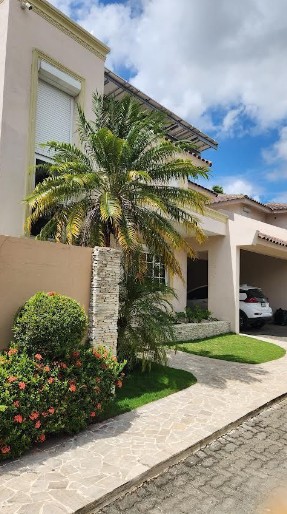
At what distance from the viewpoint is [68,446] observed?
489 cm

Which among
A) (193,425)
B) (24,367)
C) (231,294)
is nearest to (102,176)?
(24,367)

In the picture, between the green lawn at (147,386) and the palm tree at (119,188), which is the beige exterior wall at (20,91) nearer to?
the palm tree at (119,188)

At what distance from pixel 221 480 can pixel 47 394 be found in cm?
244

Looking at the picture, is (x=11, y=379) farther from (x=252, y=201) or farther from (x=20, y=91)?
(x=252, y=201)

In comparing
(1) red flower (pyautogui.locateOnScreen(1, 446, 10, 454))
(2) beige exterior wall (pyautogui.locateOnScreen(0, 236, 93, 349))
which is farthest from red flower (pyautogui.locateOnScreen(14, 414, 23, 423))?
(2) beige exterior wall (pyautogui.locateOnScreen(0, 236, 93, 349))

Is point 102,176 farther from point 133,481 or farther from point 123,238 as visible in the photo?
point 133,481

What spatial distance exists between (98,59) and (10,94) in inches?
149

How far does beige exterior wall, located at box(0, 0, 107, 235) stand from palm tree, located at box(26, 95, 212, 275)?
92 centimetres

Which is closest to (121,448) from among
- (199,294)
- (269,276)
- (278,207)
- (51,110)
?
(51,110)

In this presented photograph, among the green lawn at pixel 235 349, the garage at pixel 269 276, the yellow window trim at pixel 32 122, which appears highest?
the yellow window trim at pixel 32 122

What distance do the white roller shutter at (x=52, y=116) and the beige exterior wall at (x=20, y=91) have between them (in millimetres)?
357

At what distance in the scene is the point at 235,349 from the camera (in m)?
11.8

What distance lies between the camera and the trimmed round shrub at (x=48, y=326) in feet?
16.0

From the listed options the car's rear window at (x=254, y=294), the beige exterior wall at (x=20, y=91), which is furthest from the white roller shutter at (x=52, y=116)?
the car's rear window at (x=254, y=294)
